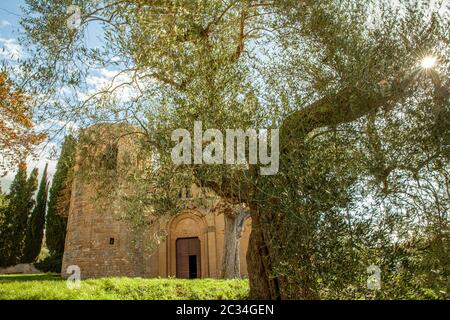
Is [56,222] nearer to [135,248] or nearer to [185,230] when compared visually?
[185,230]

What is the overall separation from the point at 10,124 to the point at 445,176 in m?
9.59

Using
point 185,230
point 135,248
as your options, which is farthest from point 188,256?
point 135,248

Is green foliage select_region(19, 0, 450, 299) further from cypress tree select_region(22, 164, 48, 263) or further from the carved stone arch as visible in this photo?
cypress tree select_region(22, 164, 48, 263)

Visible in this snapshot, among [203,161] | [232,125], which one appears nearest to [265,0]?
[232,125]

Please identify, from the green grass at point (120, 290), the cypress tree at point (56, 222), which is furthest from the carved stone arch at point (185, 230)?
the green grass at point (120, 290)

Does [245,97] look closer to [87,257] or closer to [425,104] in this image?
[425,104]

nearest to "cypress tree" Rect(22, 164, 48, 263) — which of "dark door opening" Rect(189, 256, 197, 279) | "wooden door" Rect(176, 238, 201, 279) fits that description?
"wooden door" Rect(176, 238, 201, 279)

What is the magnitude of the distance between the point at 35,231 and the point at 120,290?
66.8ft

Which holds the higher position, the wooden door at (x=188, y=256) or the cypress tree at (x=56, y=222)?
the cypress tree at (x=56, y=222)

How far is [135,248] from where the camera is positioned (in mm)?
15602

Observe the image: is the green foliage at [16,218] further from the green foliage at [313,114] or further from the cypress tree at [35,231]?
the green foliage at [313,114]

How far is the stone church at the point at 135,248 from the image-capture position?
18688mm

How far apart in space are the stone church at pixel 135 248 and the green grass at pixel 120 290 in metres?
2.14
